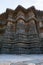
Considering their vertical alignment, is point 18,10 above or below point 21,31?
above

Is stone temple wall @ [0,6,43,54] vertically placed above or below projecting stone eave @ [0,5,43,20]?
below

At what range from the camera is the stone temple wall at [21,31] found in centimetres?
333

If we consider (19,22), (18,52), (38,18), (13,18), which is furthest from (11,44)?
(38,18)

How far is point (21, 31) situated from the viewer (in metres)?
3.85

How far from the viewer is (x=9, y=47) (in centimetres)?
337

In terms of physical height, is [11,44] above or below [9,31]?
below

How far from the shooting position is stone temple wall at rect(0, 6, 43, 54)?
3.33 meters

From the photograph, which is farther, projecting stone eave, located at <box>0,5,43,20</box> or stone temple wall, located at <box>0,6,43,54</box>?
projecting stone eave, located at <box>0,5,43,20</box>

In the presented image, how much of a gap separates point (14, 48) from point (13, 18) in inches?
61.2

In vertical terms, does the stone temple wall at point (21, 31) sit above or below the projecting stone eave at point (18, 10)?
below

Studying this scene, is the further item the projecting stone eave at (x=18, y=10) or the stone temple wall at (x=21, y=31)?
the projecting stone eave at (x=18, y=10)

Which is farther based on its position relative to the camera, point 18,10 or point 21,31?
point 18,10

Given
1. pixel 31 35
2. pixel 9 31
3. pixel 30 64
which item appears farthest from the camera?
pixel 9 31

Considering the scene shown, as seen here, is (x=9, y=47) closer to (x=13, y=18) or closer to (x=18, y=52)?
(x=18, y=52)
